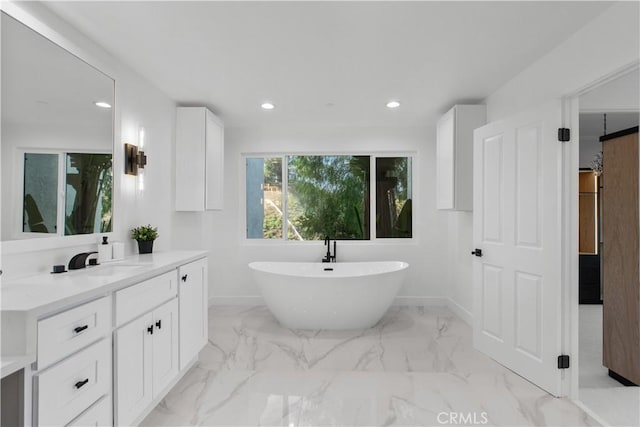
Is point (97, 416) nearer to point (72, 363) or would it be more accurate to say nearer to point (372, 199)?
point (72, 363)

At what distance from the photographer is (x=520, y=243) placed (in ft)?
8.41

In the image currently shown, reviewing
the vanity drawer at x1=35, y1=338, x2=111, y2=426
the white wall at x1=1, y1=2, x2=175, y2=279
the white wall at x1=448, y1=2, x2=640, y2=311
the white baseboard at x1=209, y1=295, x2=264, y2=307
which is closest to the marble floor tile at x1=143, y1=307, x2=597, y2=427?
the vanity drawer at x1=35, y1=338, x2=111, y2=426

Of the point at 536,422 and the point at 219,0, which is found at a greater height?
the point at 219,0

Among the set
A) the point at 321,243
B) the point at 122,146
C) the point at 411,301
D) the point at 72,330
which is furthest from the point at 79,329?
the point at 411,301

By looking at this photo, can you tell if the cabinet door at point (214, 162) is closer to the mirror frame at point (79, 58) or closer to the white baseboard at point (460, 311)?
the mirror frame at point (79, 58)

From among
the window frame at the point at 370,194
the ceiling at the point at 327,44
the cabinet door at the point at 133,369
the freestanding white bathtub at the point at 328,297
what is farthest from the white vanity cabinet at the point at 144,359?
the window frame at the point at 370,194

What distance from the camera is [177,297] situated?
2.36 metres

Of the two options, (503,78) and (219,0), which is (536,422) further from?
(219,0)

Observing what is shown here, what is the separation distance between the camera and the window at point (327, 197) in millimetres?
4617

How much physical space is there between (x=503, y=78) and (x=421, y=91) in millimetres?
681

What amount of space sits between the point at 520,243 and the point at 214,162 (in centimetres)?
309

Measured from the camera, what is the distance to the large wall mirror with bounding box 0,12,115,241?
1.65 metres

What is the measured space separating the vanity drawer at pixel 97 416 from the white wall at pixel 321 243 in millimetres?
2890

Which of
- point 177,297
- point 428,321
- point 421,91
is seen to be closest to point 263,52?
point 421,91
